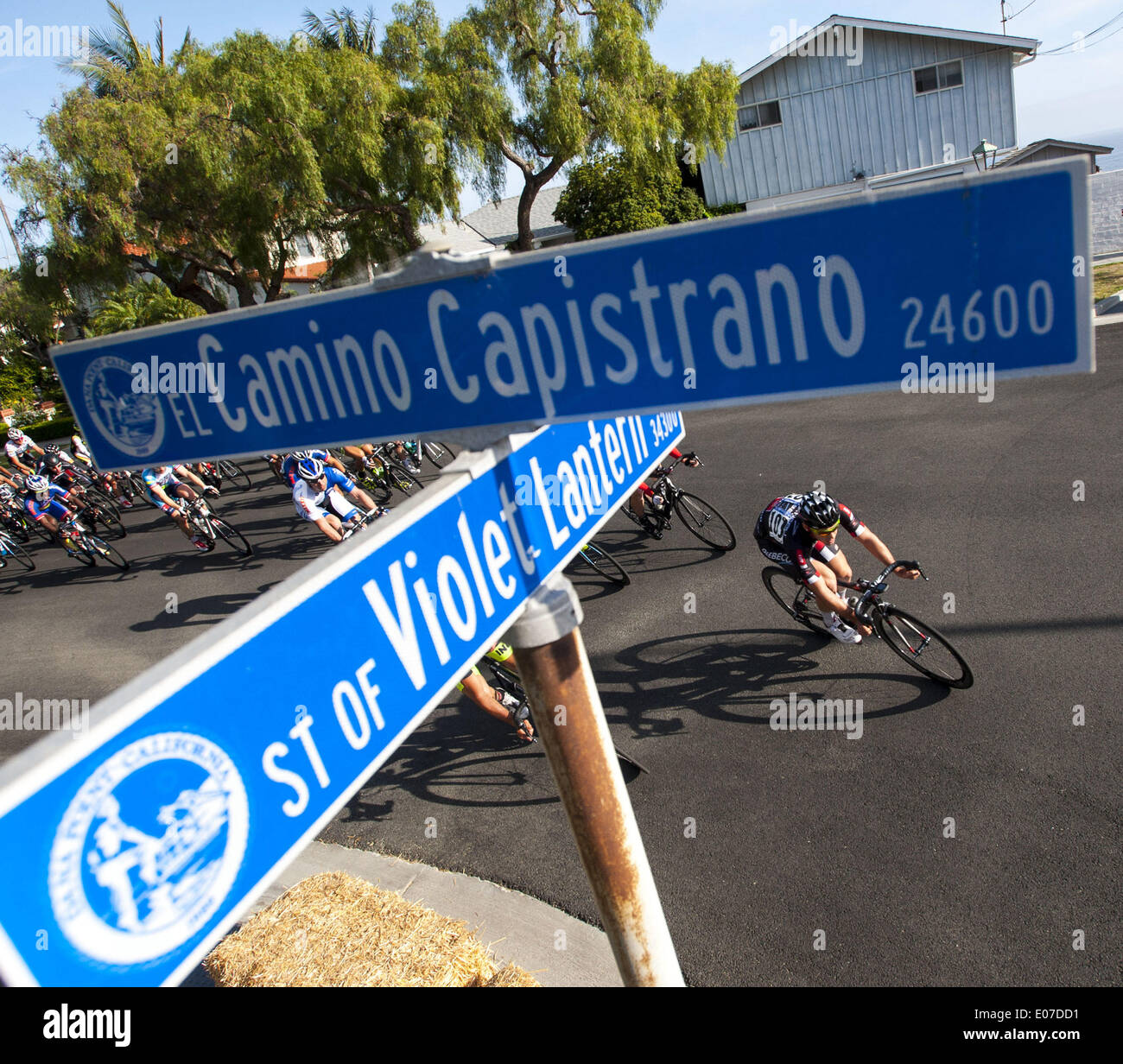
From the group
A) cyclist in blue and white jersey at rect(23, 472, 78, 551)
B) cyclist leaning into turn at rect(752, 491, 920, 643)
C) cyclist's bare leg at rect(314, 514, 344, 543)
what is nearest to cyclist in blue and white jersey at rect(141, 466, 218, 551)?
cyclist in blue and white jersey at rect(23, 472, 78, 551)

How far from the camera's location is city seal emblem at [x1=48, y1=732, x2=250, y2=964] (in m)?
0.81

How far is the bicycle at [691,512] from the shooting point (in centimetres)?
903

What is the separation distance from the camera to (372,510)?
10422 mm

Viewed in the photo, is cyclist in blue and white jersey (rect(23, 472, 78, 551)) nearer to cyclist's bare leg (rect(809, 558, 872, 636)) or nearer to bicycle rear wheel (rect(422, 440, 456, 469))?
bicycle rear wheel (rect(422, 440, 456, 469))

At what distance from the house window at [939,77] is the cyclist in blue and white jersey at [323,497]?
27829mm

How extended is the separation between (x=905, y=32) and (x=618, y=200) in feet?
36.0

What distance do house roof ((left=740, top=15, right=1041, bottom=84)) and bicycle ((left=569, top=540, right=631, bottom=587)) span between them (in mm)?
25977

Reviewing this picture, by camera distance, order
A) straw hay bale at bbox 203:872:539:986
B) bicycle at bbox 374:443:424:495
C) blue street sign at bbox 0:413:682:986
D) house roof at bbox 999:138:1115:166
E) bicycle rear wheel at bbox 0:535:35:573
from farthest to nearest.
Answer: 1. house roof at bbox 999:138:1115:166
2. bicycle rear wheel at bbox 0:535:35:573
3. bicycle at bbox 374:443:424:495
4. straw hay bale at bbox 203:872:539:986
5. blue street sign at bbox 0:413:682:986

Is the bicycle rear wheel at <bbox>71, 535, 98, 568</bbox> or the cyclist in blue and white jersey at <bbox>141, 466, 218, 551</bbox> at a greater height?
the cyclist in blue and white jersey at <bbox>141, 466, 218, 551</bbox>

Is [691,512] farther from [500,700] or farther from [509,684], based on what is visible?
[500,700]

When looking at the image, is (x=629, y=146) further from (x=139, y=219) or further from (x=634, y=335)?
(x=634, y=335)

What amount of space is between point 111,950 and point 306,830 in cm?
29

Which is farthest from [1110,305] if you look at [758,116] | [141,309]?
[141,309]
